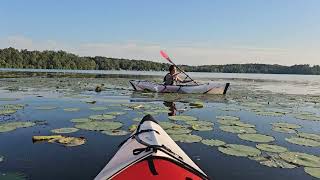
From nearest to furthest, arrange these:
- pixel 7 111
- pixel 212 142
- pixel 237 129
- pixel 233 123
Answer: pixel 212 142, pixel 237 129, pixel 233 123, pixel 7 111

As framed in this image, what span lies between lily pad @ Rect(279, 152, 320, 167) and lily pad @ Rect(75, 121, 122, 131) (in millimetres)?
4368

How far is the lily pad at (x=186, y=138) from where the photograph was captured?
759 cm

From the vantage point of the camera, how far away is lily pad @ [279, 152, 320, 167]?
6.19 m

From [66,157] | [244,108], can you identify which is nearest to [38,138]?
[66,157]

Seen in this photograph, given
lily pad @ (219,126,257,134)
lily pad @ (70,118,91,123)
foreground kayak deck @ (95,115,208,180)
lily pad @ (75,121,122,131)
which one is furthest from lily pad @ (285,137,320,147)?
lily pad @ (70,118,91,123)

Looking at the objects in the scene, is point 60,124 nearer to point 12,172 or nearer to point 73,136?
point 73,136

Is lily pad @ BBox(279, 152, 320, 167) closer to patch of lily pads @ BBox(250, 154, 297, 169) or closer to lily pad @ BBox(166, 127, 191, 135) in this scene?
patch of lily pads @ BBox(250, 154, 297, 169)

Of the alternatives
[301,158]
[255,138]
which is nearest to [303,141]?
[255,138]

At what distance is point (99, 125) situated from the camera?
353 inches

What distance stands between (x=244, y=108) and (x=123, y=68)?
115 metres

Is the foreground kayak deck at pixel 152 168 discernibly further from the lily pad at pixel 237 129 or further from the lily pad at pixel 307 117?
the lily pad at pixel 307 117

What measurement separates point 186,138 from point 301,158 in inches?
101

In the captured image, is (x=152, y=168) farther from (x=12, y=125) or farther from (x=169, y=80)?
(x=169, y=80)

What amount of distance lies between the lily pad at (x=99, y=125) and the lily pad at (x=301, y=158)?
14.3ft
